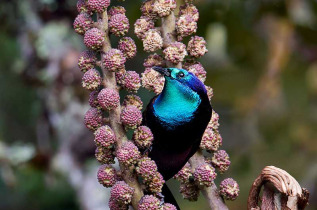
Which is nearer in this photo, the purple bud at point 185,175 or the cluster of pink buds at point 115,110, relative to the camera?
the cluster of pink buds at point 115,110

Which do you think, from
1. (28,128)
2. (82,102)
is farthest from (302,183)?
(28,128)

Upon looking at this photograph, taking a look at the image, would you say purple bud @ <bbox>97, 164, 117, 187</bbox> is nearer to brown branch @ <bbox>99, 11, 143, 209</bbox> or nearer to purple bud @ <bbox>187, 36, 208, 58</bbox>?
Result: brown branch @ <bbox>99, 11, 143, 209</bbox>

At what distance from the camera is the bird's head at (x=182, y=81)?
6.36 feet

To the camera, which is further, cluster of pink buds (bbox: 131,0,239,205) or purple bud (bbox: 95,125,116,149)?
cluster of pink buds (bbox: 131,0,239,205)

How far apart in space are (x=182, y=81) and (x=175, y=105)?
0.17m

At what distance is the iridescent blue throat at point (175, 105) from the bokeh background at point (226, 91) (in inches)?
61.1

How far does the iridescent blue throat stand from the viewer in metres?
2.13

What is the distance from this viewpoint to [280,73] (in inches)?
159

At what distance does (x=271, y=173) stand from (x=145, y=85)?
1.55ft

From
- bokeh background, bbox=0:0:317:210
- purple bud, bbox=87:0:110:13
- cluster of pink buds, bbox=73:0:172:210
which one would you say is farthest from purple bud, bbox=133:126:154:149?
bokeh background, bbox=0:0:317:210

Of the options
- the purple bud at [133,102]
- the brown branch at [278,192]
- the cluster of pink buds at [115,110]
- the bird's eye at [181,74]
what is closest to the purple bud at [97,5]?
the cluster of pink buds at [115,110]

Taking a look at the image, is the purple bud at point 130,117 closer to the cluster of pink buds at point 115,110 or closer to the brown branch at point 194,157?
the cluster of pink buds at point 115,110

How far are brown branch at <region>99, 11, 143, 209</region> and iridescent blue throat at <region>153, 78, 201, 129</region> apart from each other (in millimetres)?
394

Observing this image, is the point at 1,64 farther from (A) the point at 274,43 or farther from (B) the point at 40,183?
(A) the point at 274,43
